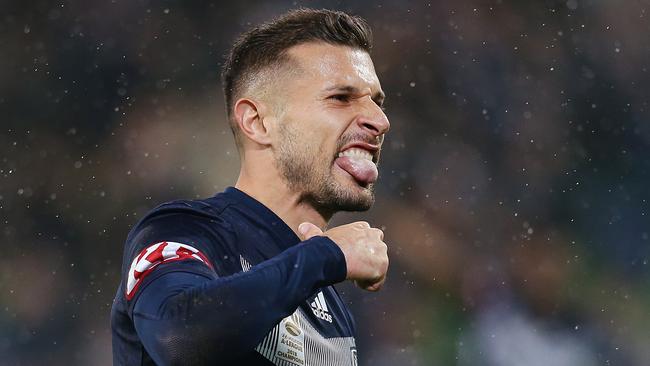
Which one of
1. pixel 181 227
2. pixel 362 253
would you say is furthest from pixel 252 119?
pixel 362 253

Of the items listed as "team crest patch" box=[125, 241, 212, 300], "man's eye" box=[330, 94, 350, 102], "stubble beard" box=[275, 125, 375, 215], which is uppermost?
"team crest patch" box=[125, 241, 212, 300]

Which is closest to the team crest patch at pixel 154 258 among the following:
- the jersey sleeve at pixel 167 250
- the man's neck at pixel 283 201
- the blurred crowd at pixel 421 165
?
the jersey sleeve at pixel 167 250

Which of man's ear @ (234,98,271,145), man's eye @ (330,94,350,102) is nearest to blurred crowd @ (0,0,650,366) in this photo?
man's ear @ (234,98,271,145)

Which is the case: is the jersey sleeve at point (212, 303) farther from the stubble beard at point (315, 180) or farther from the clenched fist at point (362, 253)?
the stubble beard at point (315, 180)

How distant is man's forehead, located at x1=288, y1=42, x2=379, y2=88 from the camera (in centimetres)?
272

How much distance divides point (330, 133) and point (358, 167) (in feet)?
0.42

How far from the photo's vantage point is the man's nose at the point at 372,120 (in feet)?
8.71

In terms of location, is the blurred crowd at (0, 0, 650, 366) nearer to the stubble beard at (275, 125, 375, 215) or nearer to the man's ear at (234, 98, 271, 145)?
the man's ear at (234, 98, 271, 145)

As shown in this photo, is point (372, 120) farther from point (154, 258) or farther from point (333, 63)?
point (154, 258)

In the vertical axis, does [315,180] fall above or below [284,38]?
below

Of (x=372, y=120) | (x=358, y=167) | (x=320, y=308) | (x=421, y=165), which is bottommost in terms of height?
(x=421, y=165)

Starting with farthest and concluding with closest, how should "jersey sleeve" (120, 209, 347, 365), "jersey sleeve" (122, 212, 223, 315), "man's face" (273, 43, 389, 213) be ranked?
"man's face" (273, 43, 389, 213)
"jersey sleeve" (122, 212, 223, 315)
"jersey sleeve" (120, 209, 347, 365)

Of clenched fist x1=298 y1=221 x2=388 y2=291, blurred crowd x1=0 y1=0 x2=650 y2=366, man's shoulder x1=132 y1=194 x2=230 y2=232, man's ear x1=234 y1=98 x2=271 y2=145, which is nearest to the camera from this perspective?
clenched fist x1=298 y1=221 x2=388 y2=291

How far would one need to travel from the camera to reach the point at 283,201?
8.82 feet
